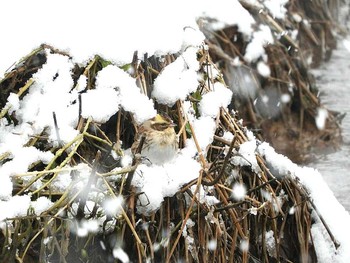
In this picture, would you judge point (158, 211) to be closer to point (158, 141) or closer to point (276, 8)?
point (158, 141)

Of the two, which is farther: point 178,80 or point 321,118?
point 321,118

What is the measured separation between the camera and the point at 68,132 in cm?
242

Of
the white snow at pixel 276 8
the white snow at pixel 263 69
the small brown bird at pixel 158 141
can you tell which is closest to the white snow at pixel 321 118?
the white snow at pixel 263 69

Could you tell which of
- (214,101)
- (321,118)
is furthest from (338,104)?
(214,101)

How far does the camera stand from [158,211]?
240 centimetres

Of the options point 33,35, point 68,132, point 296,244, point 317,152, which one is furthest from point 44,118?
point 317,152

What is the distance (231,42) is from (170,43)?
120 centimetres

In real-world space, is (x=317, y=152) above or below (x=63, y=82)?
below

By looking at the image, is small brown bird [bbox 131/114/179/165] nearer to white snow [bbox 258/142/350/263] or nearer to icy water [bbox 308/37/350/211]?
white snow [bbox 258/142/350/263]

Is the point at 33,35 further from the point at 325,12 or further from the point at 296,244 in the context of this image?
the point at 325,12

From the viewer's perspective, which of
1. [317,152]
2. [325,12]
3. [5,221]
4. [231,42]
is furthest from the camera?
[325,12]

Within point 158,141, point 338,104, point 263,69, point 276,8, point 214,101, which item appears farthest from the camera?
point 338,104

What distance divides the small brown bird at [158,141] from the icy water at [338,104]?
4.81ft

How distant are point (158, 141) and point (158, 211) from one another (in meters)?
0.24
